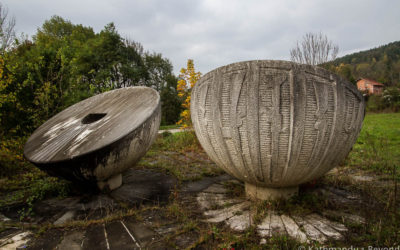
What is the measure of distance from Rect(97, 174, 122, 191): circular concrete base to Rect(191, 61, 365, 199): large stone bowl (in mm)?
1635

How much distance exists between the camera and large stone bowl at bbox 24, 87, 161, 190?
89.0 inches

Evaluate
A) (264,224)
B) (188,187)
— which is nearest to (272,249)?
(264,224)

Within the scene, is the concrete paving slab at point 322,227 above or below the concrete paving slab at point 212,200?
below

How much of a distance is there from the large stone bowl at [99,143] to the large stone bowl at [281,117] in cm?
100

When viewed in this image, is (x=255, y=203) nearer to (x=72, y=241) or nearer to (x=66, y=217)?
(x=72, y=241)

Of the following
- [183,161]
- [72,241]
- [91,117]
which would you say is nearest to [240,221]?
[72,241]

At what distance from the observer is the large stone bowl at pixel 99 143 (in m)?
2.26

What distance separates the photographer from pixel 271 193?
87.7 inches

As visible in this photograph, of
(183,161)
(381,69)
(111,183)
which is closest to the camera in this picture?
(111,183)

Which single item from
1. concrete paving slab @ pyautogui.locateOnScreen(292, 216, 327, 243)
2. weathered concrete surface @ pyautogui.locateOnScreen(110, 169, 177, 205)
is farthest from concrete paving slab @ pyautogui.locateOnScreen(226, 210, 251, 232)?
weathered concrete surface @ pyautogui.locateOnScreen(110, 169, 177, 205)

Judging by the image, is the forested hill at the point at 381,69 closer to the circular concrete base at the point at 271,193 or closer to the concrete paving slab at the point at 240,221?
the circular concrete base at the point at 271,193

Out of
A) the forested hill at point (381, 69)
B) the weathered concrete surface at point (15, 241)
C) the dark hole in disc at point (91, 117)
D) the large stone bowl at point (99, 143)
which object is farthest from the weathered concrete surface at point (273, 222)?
the forested hill at point (381, 69)

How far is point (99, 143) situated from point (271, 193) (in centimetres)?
194

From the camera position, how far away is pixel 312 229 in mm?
1732
